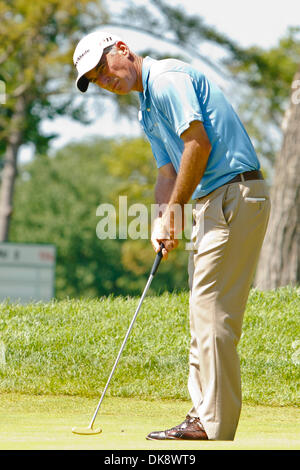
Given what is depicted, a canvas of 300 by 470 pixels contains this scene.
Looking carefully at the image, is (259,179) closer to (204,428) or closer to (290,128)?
(204,428)

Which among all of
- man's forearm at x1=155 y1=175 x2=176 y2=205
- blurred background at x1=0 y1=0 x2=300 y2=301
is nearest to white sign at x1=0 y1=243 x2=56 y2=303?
blurred background at x1=0 y1=0 x2=300 y2=301

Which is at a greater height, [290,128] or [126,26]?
[126,26]

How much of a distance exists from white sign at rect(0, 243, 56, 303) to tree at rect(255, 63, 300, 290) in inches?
324

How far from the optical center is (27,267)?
17.8m

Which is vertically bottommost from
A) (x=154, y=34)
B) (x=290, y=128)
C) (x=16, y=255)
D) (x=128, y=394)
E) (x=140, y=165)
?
(x=128, y=394)

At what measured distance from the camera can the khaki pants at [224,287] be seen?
3.91m

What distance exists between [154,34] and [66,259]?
2762 cm

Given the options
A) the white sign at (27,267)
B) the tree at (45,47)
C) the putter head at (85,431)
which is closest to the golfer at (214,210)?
the putter head at (85,431)

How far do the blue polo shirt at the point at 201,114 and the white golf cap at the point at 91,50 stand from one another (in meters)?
0.22

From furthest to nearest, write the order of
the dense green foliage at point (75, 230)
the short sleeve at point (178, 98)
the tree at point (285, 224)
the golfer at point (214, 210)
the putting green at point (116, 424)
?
the dense green foliage at point (75, 230), the tree at point (285, 224), the golfer at point (214, 210), the short sleeve at point (178, 98), the putting green at point (116, 424)

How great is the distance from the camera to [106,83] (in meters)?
3.99

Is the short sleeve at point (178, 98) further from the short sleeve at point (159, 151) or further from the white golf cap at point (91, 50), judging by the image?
the short sleeve at point (159, 151)

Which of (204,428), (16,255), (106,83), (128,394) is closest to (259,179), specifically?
(106,83)
